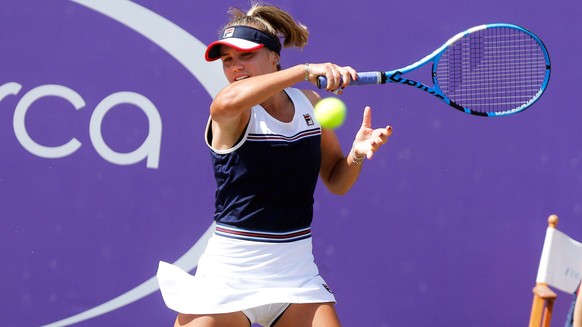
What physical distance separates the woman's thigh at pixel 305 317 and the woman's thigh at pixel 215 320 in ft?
0.41

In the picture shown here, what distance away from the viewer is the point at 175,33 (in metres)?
3.92

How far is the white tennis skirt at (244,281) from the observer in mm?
2891

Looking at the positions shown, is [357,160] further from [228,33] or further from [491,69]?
[491,69]

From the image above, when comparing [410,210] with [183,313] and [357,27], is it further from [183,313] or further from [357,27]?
[183,313]

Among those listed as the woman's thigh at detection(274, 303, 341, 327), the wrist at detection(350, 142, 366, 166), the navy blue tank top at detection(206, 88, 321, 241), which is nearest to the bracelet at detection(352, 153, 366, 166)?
the wrist at detection(350, 142, 366, 166)

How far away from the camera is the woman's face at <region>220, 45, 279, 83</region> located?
119 inches

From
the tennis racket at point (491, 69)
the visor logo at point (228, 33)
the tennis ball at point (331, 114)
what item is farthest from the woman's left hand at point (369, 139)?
the tennis racket at point (491, 69)

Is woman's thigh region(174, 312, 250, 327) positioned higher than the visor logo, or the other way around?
the visor logo

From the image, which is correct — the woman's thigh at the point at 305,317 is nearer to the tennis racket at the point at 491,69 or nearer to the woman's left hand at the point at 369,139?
the woman's left hand at the point at 369,139

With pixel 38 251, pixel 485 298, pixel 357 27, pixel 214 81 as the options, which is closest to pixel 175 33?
pixel 214 81

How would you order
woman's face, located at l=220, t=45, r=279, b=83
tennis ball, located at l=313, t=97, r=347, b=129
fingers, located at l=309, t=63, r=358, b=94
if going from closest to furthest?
fingers, located at l=309, t=63, r=358, b=94 → tennis ball, located at l=313, t=97, r=347, b=129 → woman's face, located at l=220, t=45, r=279, b=83

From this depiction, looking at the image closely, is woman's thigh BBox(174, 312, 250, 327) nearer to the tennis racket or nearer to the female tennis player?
the female tennis player

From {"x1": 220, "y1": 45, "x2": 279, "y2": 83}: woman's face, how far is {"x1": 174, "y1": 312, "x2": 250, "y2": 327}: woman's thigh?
716 mm

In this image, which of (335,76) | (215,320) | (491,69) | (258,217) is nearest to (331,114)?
(335,76)
